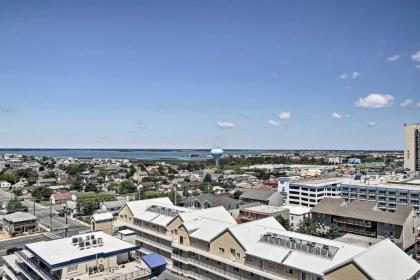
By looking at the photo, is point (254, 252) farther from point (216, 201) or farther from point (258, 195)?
point (258, 195)

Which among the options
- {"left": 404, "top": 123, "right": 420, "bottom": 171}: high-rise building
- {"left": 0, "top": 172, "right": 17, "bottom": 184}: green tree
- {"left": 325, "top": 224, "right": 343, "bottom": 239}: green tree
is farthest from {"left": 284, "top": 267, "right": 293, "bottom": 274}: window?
{"left": 404, "top": 123, "right": 420, "bottom": 171}: high-rise building

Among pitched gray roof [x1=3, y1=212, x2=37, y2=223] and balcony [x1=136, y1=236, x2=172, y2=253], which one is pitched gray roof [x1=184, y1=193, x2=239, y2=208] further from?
pitched gray roof [x1=3, y1=212, x2=37, y2=223]

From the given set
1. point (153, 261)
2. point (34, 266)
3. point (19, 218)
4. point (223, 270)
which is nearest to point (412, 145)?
point (223, 270)

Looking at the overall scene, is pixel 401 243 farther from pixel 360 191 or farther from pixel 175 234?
pixel 175 234

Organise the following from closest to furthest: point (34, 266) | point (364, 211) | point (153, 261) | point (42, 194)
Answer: point (34, 266), point (153, 261), point (364, 211), point (42, 194)

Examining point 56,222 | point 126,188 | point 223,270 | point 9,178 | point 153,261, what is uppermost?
point 153,261

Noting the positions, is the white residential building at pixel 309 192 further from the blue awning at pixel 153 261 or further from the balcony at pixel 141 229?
the blue awning at pixel 153 261
